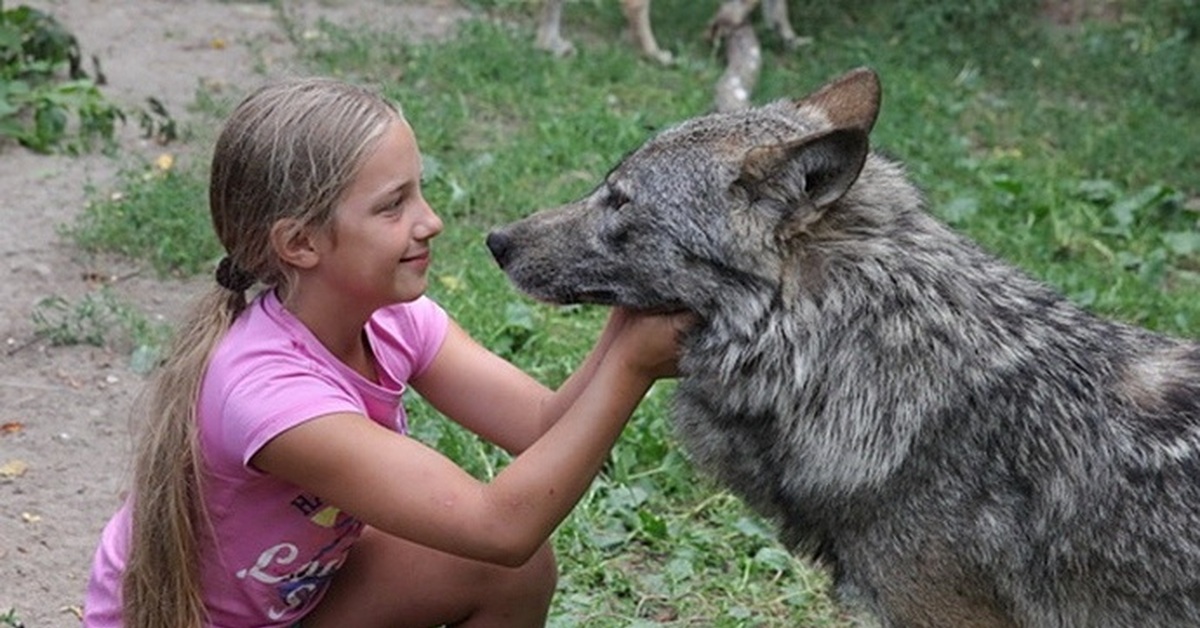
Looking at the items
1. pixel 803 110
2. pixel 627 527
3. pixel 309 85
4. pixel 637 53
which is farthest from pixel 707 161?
pixel 637 53

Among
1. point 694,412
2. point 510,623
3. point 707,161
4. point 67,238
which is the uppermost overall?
point 707,161

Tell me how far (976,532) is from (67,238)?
4118mm

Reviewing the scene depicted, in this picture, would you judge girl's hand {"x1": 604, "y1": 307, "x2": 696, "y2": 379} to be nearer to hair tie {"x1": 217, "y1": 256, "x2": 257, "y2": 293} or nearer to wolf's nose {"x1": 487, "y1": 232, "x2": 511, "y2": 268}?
wolf's nose {"x1": 487, "y1": 232, "x2": 511, "y2": 268}

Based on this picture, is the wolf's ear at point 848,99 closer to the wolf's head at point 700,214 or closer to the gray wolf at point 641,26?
the wolf's head at point 700,214

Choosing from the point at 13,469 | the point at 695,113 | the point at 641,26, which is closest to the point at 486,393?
the point at 13,469

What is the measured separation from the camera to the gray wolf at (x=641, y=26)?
927 centimetres

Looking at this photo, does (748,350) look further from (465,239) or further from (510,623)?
(465,239)

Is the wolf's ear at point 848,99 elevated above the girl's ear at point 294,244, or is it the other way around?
the wolf's ear at point 848,99

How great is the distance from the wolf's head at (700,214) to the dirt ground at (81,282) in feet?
2.81

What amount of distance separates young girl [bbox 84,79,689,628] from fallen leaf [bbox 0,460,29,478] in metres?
1.40

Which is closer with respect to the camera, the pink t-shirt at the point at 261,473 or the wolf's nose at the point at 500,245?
the pink t-shirt at the point at 261,473

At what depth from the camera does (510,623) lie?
11.8 feet

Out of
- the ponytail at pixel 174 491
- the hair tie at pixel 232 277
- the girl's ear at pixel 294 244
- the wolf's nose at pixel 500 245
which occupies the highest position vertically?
the wolf's nose at pixel 500 245

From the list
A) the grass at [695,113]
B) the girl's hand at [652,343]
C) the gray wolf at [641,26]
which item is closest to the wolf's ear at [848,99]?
the girl's hand at [652,343]
